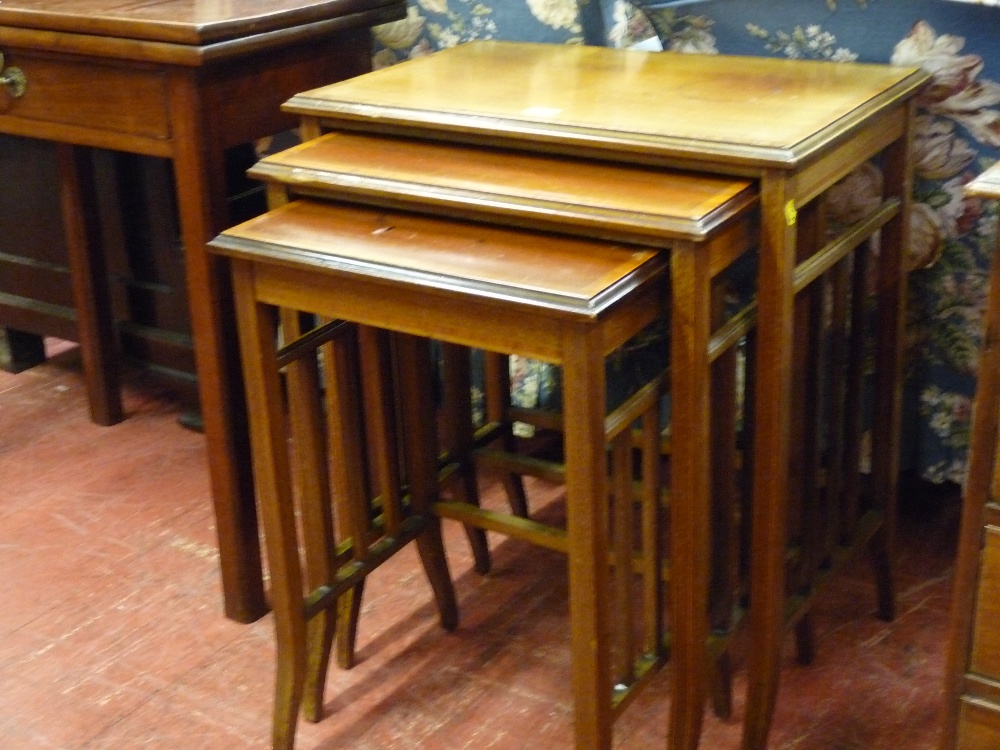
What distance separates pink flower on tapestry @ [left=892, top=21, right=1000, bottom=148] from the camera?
1499 mm

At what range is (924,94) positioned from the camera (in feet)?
5.04

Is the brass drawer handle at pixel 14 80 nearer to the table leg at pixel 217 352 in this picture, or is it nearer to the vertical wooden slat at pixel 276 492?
the table leg at pixel 217 352

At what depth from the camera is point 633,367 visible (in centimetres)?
192

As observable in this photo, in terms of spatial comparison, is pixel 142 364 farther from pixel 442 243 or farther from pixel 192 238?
pixel 442 243

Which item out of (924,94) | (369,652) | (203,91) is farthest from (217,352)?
(924,94)

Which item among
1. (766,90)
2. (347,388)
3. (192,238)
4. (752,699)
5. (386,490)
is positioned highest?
(766,90)

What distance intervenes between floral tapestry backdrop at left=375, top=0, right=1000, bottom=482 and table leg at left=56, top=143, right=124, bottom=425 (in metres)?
0.81

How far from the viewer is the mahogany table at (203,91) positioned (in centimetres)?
151

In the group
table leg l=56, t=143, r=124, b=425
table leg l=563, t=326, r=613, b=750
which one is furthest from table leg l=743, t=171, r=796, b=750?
table leg l=56, t=143, r=124, b=425

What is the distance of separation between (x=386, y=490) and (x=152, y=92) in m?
0.60

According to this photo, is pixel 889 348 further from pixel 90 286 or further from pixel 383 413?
pixel 90 286

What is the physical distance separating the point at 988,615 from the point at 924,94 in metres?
0.71

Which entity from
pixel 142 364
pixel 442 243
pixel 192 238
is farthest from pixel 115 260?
pixel 442 243

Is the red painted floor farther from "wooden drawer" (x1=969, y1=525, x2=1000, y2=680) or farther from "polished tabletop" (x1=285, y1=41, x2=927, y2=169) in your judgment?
"polished tabletop" (x1=285, y1=41, x2=927, y2=169)
